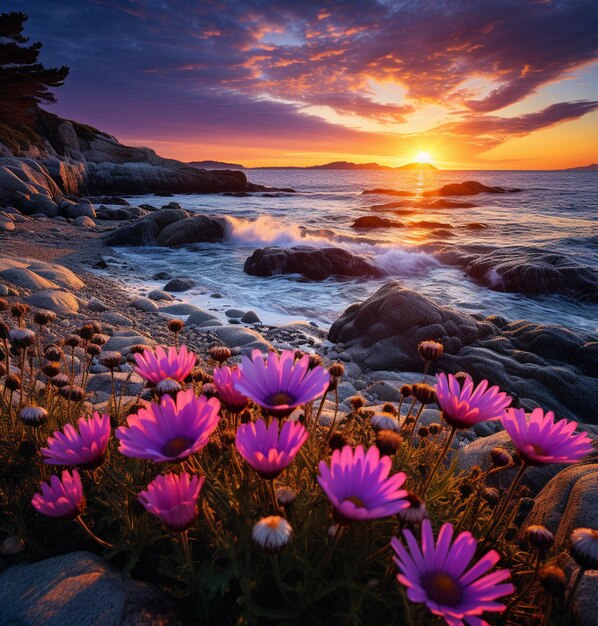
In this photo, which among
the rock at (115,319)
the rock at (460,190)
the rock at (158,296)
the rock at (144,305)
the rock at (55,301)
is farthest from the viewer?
the rock at (460,190)

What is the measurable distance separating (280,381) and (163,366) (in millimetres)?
526

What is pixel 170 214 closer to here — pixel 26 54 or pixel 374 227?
pixel 374 227

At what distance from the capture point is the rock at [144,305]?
892 cm

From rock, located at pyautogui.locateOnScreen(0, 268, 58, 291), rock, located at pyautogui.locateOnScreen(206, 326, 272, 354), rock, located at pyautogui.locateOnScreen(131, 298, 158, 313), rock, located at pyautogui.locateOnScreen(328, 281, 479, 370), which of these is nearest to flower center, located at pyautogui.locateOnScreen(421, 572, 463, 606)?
rock, located at pyautogui.locateOnScreen(206, 326, 272, 354)

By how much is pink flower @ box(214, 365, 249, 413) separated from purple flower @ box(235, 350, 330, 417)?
0.07 m

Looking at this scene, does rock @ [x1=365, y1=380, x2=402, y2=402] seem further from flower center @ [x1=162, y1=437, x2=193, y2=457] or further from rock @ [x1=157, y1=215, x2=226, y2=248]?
rock @ [x1=157, y1=215, x2=226, y2=248]

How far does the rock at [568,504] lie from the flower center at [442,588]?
3.44ft

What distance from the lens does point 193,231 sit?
19891 mm

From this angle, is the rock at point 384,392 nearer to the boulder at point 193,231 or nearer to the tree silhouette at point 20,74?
the boulder at point 193,231

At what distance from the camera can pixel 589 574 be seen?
1.56 meters

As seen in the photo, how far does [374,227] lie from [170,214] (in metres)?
13.6

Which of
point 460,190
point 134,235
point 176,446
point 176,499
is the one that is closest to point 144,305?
point 176,446

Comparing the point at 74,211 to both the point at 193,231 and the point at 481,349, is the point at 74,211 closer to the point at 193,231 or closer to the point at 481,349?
the point at 193,231

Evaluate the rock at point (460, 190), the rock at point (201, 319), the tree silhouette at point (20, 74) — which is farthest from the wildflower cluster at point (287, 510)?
the rock at point (460, 190)
